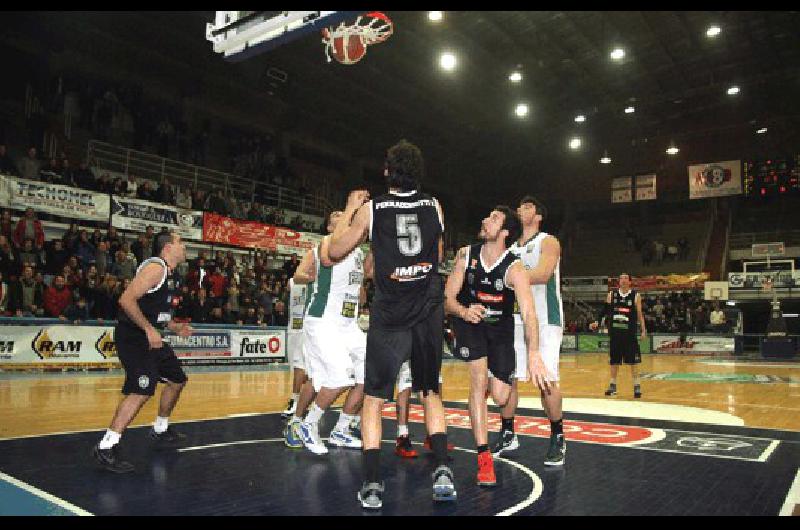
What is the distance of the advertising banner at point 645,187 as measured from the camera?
33.4 meters

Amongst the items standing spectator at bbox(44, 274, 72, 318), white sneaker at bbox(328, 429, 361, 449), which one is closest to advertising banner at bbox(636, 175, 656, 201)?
standing spectator at bbox(44, 274, 72, 318)

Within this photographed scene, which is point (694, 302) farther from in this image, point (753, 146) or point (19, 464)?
point (19, 464)

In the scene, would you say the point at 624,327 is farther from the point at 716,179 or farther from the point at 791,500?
the point at 716,179

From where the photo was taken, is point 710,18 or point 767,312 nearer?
point 710,18

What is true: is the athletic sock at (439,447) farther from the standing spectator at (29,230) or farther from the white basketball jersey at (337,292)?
the standing spectator at (29,230)

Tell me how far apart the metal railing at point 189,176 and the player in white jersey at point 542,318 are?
16.4 metres

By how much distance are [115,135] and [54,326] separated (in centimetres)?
1075

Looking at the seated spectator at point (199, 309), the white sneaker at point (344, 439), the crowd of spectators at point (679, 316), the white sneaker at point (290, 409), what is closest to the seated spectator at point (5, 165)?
the seated spectator at point (199, 309)

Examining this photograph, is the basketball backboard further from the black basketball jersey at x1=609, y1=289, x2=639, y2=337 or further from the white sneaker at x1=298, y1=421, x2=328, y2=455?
the black basketball jersey at x1=609, y1=289, x2=639, y2=337

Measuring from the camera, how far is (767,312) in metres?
30.7

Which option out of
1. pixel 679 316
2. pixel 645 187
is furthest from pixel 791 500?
pixel 645 187

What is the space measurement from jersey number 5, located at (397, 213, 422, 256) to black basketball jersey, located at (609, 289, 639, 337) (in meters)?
8.34

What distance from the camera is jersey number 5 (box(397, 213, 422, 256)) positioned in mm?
3926
